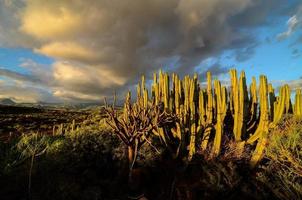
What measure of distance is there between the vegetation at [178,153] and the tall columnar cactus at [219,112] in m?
0.04

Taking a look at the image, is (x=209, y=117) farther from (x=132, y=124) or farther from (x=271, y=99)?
(x=132, y=124)

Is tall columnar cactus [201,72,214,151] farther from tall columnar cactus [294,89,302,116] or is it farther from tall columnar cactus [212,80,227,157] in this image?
tall columnar cactus [294,89,302,116]

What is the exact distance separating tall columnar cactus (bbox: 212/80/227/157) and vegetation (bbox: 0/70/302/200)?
0.12ft

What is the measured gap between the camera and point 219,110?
9.57 meters

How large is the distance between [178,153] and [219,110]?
2.35 metres

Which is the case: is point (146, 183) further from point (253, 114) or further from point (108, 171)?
point (253, 114)

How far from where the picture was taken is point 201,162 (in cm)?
933

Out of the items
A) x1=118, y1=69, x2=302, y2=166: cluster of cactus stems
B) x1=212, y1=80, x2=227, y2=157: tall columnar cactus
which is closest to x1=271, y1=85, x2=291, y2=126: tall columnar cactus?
x1=118, y1=69, x2=302, y2=166: cluster of cactus stems

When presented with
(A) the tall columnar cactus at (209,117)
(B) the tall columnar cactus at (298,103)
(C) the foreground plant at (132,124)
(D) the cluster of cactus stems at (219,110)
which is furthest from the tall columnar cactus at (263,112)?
(C) the foreground plant at (132,124)

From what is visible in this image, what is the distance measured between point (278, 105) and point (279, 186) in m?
3.09

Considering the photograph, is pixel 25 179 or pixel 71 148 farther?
pixel 71 148

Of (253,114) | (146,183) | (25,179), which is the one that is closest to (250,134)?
(253,114)

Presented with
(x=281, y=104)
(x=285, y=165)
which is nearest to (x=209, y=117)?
(x=281, y=104)

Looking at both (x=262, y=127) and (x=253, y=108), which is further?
(x=253, y=108)
